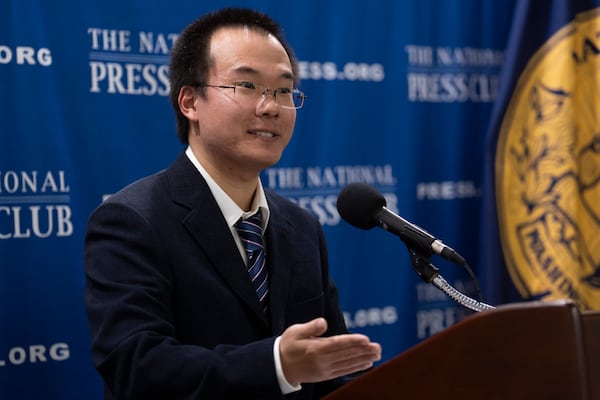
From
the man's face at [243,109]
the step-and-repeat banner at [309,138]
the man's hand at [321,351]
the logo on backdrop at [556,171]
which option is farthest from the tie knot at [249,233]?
the logo on backdrop at [556,171]

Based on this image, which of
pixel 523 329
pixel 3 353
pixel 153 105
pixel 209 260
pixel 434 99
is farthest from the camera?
pixel 434 99

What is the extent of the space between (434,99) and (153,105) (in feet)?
4.62

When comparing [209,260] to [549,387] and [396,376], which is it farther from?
[549,387]

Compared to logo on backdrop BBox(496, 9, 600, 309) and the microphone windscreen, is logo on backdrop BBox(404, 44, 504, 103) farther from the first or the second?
the microphone windscreen

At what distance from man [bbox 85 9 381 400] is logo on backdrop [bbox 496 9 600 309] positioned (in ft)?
A: 5.16

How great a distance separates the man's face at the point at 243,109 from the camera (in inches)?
76.8

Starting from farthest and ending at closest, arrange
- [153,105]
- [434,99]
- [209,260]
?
[434,99] < [153,105] < [209,260]

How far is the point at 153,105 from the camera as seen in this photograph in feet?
9.37

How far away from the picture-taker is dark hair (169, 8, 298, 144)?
2043mm

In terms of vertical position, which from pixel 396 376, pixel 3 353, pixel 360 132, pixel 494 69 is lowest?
pixel 3 353

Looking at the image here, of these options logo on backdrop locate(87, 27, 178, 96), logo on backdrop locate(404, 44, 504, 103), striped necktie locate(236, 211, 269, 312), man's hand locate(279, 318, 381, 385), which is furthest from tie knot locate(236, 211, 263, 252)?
logo on backdrop locate(404, 44, 504, 103)

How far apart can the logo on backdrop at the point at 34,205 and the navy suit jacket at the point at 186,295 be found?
78 centimetres

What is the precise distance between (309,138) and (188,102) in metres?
1.22

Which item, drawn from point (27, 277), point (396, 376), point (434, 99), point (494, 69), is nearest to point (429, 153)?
point (434, 99)
